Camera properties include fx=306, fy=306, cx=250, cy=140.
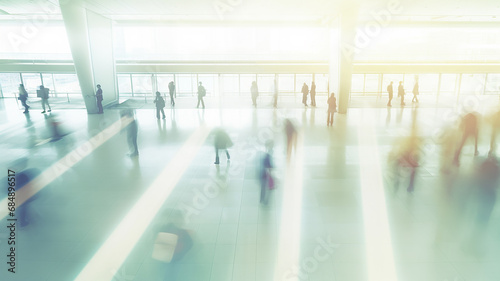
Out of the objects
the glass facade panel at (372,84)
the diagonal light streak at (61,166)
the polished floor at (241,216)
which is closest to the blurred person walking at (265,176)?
the polished floor at (241,216)

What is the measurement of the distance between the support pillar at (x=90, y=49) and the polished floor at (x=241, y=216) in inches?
223

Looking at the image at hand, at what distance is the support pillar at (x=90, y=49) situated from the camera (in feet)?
49.1

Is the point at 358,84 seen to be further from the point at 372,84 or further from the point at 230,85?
the point at 230,85

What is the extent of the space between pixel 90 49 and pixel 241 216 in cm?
1450

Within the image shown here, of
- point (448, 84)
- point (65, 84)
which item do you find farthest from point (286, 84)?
point (65, 84)

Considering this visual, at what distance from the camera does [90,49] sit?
16.2 meters

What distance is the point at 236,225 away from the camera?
5.82 metres

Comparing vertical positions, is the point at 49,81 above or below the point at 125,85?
above

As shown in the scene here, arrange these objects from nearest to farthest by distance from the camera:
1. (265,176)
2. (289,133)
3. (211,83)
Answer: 1. (265,176)
2. (289,133)
3. (211,83)

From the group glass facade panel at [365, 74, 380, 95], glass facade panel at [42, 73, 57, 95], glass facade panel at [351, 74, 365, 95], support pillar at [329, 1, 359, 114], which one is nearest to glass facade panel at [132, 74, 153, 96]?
glass facade panel at [42, 73, 57, 95]

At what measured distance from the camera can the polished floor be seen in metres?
4.64

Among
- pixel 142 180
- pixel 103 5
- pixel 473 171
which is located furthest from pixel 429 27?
pixel 142 180

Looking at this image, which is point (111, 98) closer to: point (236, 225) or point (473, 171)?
point (236, 225)

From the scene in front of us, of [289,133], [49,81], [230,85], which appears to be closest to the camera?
[289,133]
